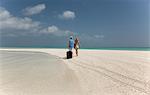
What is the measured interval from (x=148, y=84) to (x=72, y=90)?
8.55ft

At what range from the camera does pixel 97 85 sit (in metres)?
6.64

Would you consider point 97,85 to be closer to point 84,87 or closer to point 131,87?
point 84,87

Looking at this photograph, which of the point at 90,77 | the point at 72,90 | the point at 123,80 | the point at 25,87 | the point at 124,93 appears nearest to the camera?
the point at 124,93

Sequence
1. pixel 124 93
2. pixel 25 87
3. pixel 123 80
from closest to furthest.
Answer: pixel 124 93 → pixel 25 87 → pixel 123 80

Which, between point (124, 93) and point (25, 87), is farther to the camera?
point (25, 87)

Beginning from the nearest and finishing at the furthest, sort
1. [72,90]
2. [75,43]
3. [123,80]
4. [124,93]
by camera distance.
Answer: [124,93]
[72,90]
[123,80]
[75,43]

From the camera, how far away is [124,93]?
18.8 feet

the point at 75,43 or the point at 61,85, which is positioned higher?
the point at 75,43

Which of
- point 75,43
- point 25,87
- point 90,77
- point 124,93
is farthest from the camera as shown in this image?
point 75,43

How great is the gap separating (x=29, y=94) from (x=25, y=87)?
3.01 feet

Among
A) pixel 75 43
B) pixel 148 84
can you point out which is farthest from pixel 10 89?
pixel 75 43

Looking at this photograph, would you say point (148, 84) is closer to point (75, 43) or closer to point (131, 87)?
point (131, 87)

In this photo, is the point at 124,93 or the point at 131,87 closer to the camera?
the point at 124,93

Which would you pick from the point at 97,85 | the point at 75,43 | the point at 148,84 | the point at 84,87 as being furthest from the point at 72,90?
the point at 75,43
